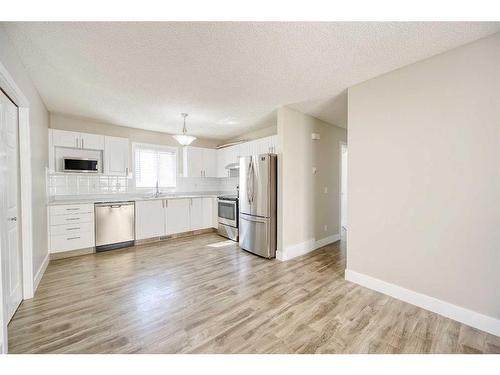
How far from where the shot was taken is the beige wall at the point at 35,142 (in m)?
1.80

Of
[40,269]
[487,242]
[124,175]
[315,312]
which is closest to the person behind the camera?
[487,242]

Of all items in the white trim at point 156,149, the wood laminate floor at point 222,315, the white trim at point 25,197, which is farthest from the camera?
the white trim at point 156,149

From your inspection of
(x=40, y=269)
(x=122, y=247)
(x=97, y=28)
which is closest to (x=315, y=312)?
(x=97, y=28)

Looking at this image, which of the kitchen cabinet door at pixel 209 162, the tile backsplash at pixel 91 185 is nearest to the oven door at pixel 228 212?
the kitchen cabinet door at pixel 209 162

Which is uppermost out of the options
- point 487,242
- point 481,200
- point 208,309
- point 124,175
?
point 124,175

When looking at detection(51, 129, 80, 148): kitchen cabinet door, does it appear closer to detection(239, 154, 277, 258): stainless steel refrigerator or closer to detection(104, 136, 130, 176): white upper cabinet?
detection(104, 136, 130, 176): white upper cabinet

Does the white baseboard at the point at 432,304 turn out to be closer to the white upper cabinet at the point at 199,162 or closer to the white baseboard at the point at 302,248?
the white baseboard at the point at 302,248

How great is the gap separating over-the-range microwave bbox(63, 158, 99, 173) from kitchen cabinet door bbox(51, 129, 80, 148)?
0.89 ft

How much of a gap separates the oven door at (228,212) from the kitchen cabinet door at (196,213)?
44 centimetres

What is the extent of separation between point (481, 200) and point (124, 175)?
531 cm

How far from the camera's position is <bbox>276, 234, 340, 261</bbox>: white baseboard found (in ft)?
11.1

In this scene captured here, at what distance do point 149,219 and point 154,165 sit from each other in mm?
1406

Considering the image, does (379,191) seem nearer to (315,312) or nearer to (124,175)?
(315,312)
